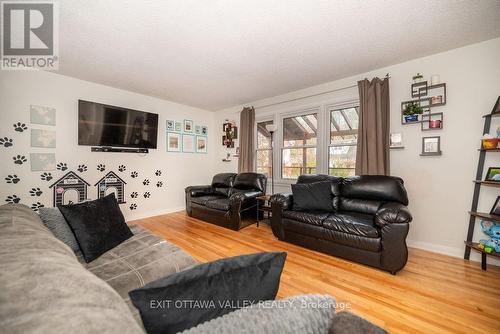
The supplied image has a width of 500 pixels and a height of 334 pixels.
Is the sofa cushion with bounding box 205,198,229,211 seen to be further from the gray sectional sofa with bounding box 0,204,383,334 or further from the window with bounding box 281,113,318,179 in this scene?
the gray sectional sofa with bounding box 0,204,383,334

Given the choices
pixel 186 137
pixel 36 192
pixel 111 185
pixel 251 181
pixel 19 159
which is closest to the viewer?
pixel 19 159

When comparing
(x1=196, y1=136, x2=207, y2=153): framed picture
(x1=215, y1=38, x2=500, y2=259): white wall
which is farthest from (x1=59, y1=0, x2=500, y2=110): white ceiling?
(x1=196, y1=136, x2=207, y2=153): framed picture

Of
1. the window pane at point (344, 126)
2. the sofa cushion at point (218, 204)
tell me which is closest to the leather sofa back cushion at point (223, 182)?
the sofa cushion at point (218, 204)

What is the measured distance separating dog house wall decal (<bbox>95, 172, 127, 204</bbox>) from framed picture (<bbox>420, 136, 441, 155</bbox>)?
5.02 m

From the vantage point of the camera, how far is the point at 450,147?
2.60m

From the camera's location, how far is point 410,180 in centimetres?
288

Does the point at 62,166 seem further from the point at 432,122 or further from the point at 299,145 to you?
the point at 432,122

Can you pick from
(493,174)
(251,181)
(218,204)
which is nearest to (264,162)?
(251,181)

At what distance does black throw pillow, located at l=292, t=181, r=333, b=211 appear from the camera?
2.86 m

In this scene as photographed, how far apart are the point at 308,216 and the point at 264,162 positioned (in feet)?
7.20

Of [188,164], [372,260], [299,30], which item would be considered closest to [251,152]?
[188,164]

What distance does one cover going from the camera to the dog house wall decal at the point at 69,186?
3248mm

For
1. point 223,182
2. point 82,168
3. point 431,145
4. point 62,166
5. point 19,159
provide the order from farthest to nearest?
1. point 223,182
2. point 82,168
3. point 62,166
4. point 19,159
5. point 431,145

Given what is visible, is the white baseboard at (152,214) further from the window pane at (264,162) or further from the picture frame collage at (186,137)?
the window pane at (264,162)
